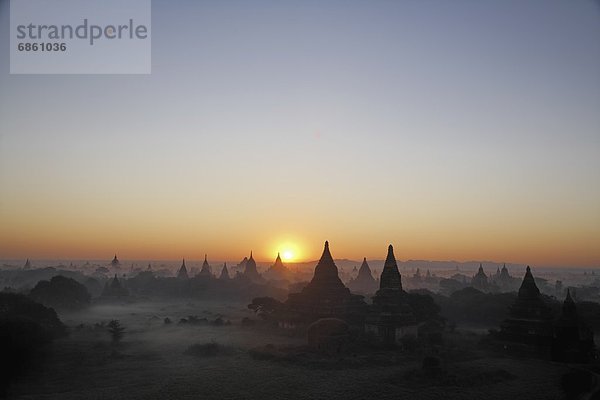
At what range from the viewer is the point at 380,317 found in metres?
38.7

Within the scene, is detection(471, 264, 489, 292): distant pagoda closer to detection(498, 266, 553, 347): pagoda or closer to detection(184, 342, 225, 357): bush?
detection(498, 266, 553, 347): pagoda

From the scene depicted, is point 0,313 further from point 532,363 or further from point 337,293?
point 532,363

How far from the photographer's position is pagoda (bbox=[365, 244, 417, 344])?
3788 cm

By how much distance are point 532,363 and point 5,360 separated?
33.5 m

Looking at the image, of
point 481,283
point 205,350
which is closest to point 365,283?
point 481,283

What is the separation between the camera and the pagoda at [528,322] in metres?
34.6

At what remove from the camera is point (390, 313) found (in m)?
38.7

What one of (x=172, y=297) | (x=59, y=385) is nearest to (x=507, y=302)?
(x=59, y=385)

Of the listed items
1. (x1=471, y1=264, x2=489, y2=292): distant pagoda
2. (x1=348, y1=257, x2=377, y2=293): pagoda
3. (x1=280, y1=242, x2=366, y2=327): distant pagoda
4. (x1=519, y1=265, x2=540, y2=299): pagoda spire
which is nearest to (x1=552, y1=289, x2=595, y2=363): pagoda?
(x1=519, y1=265, x2=540, y2=299): pagoda spire

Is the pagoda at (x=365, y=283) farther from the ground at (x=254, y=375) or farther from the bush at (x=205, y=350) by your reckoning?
the bush at (x=205, y=350)

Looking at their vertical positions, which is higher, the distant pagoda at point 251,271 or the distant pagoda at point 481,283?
the distant pagoda at point 251,271

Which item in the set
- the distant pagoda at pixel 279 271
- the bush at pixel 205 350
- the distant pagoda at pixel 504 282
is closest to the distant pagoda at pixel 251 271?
the distant pagoda at pixel 279 271

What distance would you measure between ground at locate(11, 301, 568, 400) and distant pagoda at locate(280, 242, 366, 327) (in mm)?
5342

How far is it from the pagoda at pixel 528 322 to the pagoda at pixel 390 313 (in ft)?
24.4
